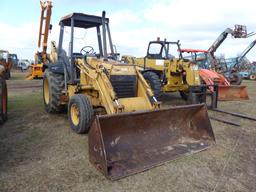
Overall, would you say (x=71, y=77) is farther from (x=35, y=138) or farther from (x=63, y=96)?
(x=35, y=138)

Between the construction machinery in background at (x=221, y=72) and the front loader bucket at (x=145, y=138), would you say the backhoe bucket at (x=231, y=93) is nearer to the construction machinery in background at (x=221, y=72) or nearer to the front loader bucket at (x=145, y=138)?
the construction machinery in background at (x=221, y=72)

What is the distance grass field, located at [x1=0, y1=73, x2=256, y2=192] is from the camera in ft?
9.93

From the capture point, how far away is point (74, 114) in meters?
5.05

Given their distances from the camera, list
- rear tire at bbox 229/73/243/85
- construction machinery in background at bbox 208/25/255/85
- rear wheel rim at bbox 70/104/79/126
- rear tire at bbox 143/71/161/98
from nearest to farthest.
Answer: rear wheel rim at bbox 70/104/79/126
rear tire at bbox 143/71/161/98
rear tire at bbox 229/73/243/85
construction machinery in background at bbox 208/25/255/85

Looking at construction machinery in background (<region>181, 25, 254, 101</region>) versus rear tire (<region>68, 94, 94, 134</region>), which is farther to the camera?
construction machinery in background (<region>181, 25, 254, 101</region>)

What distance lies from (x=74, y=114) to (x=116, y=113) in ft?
4.73

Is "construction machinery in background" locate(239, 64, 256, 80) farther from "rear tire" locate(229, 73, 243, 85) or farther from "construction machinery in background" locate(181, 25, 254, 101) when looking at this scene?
"rear tire" locate(229, 73, 243, 85)

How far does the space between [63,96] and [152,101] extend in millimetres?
2239

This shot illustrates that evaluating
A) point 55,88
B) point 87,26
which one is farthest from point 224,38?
point 55,88

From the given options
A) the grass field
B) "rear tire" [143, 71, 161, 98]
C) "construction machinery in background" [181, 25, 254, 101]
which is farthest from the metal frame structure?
"construction machinery in background" [181, 25, 254, 101]

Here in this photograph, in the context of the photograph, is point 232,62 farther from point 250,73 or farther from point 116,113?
point 116,113

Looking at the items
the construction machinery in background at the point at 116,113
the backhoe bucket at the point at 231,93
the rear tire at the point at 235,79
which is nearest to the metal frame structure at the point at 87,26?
the construction machinery in background at the point at 116,113

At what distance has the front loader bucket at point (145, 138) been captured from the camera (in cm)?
335

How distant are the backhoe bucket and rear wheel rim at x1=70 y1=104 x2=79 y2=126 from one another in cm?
591
